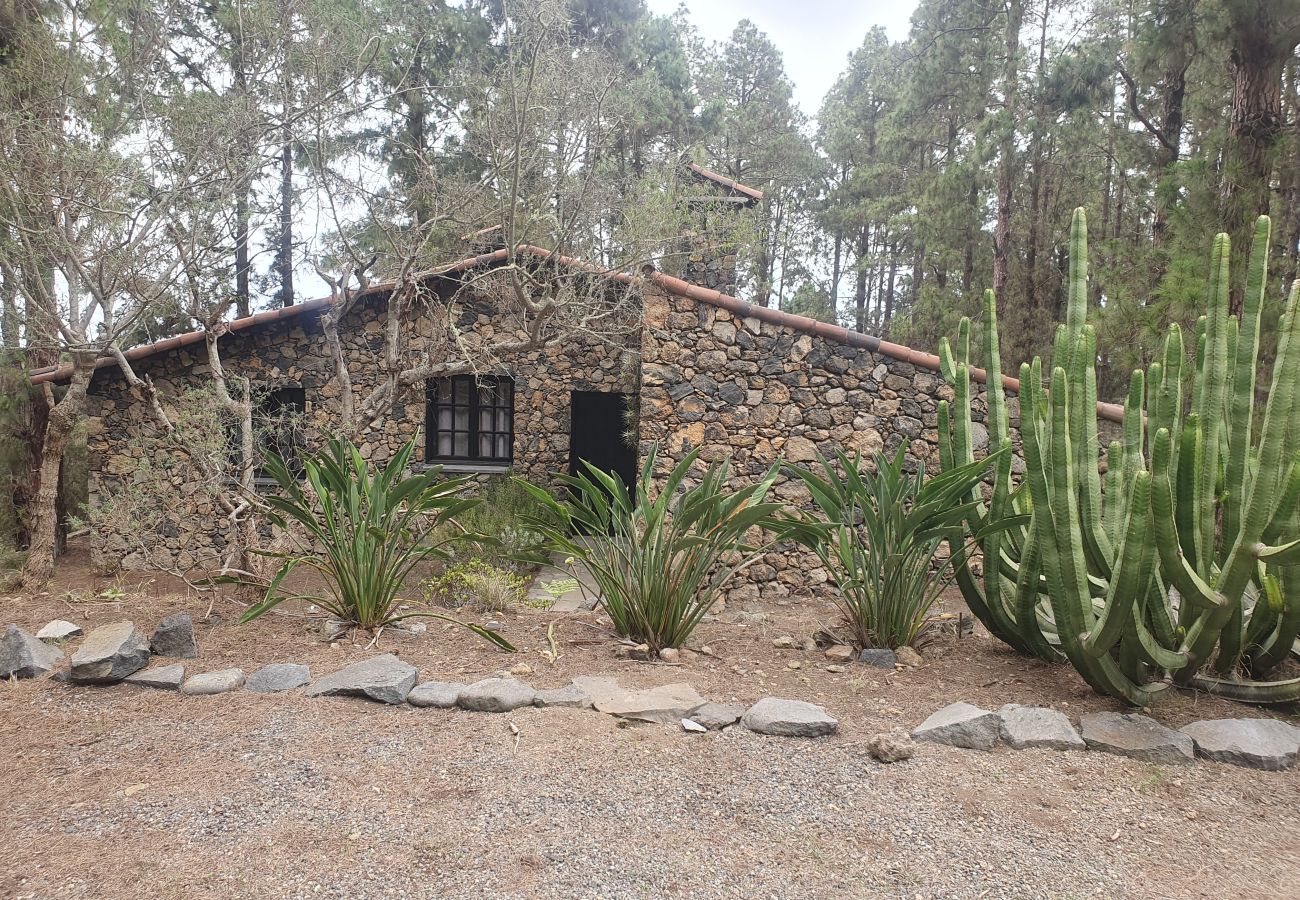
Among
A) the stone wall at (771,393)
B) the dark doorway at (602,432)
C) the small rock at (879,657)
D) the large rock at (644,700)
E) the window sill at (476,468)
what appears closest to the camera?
the large rock at (644,700)

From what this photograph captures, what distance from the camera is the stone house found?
685 centimetres

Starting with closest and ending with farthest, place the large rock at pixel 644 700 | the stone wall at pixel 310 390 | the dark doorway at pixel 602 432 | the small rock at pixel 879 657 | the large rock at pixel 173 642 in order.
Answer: the large rock at pixel 644 700 < the large rock at pixel 173 642 < the small rock at pixel 879 657 < the stone wall at pixel 310 390 < the dark doorway at pixel 602 432

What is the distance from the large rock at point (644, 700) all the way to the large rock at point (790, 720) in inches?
10.2

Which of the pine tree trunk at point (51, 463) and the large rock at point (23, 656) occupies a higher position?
the pine tree trunk at point (51, 463)

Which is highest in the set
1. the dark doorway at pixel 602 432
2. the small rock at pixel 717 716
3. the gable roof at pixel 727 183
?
the gable roof at pixel 727 183

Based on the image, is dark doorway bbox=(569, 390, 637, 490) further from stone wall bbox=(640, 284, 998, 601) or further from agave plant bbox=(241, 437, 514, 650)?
agave plant bbox=(241, 437, 514, 650)

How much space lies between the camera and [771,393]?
6.89m

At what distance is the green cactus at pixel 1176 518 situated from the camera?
9.27 feet

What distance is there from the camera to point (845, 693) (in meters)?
3.44

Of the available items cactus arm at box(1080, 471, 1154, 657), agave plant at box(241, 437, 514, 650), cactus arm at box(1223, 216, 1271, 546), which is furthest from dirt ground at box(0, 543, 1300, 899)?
agave plant at box(241, 437, 514, 650)

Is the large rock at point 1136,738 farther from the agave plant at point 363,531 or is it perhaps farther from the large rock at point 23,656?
the large rock at point 23,656

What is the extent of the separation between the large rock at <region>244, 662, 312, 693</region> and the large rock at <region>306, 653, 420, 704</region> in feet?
0.31

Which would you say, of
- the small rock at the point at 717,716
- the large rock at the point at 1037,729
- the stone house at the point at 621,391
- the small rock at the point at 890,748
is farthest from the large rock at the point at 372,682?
the stone house at the point at 621,391

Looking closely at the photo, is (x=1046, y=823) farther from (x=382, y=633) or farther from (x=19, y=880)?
(x=382, y=633)
